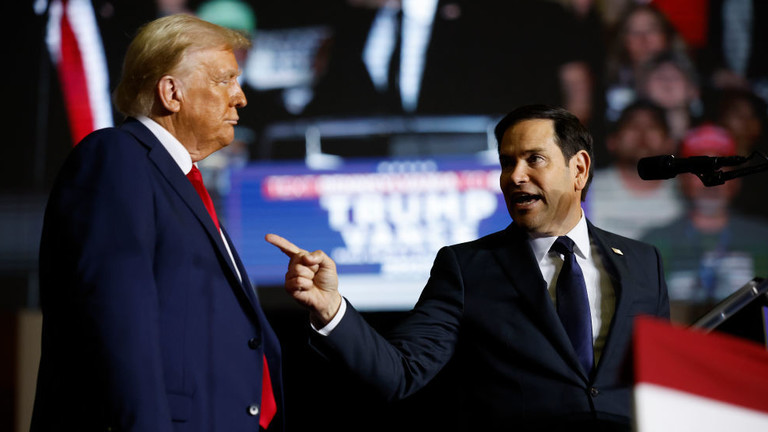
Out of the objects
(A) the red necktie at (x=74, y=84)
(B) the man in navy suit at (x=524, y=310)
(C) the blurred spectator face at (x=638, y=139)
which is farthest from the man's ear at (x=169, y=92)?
(C) the blurred spectator face at (x=638, y=139)

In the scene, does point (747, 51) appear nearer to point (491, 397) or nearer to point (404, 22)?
point (404, 22)

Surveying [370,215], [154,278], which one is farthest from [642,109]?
[154,278]

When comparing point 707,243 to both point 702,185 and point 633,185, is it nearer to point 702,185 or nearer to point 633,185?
point 702,185

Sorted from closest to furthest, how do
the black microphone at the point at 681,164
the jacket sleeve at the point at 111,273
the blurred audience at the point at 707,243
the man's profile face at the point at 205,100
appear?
the jacket sleeve at the point at 111,273
the black microphone at the point at 681,164
the man's profile face at the point at 205,100
the blurred audience at the point at 707,243

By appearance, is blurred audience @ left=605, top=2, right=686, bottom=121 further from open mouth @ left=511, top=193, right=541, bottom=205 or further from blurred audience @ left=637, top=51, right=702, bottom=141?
open mouth @ left=511, top=193, right=541, bottom=205

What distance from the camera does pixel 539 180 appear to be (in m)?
2.03

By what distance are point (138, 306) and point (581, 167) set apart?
3.73 feet

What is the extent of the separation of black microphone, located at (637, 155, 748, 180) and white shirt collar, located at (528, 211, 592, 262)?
296 millimetres

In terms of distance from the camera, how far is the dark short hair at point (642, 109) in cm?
383

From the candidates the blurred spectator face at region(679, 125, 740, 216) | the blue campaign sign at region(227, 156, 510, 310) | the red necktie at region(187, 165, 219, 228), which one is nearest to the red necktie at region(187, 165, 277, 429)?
the red necktie at region(187, 165, 219, 228)

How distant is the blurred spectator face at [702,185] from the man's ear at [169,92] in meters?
2.56

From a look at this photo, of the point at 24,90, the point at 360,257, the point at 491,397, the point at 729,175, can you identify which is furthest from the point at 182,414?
the point at 24,90

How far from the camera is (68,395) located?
1.60m

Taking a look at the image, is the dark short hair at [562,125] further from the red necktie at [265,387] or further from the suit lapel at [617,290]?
the red necktie at [265,387]
